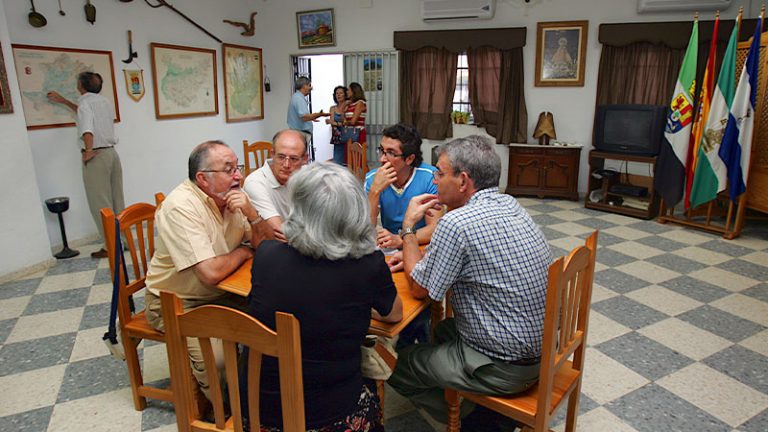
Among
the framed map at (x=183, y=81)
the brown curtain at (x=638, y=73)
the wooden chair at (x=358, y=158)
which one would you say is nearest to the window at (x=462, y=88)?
the brown curtain at (x=638, y=73)

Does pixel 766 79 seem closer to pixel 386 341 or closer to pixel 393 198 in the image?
pixel 393 198

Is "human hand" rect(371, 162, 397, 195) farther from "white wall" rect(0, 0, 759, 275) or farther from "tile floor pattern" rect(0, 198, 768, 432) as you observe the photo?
→ "white wall" rect(0, 0, 759, 275)

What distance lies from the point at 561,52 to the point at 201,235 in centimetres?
545

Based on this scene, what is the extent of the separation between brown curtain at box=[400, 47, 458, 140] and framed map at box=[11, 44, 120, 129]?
12.2 feet

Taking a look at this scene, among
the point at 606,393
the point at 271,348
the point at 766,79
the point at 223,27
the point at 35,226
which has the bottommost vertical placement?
the point at 606,393

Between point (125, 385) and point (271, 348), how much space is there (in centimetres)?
171

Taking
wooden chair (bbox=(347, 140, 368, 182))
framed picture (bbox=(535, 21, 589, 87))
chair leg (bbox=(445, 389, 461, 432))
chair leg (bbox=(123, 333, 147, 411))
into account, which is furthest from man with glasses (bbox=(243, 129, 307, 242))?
framed picture (bbox=(535, 21, 589, 87))

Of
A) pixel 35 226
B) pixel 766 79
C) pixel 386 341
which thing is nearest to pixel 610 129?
pixel 766 79

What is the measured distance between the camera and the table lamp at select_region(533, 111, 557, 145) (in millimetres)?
6106

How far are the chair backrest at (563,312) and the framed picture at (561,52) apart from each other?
4916 mm

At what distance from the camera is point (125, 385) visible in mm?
2406

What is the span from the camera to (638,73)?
5.70m

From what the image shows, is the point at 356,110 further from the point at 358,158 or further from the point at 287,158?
the point at 287,158

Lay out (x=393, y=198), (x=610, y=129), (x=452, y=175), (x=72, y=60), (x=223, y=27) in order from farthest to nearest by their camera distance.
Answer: (x=223, y=27) → (x=610, y=129) → (x=72, y=60) → (x=393, y=198) → (x=452, y=175)
